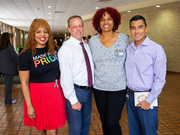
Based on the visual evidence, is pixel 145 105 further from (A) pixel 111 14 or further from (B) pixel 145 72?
(A) pixel 111 14

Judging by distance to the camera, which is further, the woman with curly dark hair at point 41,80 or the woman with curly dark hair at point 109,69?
the woman with curly dark hair at point 109,69

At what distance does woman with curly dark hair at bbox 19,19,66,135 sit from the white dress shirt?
119mm

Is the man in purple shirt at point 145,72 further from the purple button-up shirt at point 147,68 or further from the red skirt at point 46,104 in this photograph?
the red skirt at point 46,104

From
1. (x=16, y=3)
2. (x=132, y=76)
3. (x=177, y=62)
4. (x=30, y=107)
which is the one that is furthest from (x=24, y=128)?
(x=177, y=62)

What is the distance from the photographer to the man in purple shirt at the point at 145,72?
169 cm

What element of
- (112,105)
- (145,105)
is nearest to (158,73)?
(145,105)

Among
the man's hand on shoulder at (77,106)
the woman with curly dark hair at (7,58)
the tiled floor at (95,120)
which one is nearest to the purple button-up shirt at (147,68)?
the man's hand on shoulder at (77,106)

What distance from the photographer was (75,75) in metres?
1.88

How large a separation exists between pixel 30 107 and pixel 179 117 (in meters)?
2.96

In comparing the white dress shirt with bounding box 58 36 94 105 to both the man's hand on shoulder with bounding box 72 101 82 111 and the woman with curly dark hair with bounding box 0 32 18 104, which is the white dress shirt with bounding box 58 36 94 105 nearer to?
the man's hand on shoulder with bounding box 72 101 82 111

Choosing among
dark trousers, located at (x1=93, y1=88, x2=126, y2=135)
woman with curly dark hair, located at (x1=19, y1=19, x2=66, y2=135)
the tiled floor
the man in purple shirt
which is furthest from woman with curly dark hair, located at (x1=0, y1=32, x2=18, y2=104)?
the man in purple shirt

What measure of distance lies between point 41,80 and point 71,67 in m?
0.35

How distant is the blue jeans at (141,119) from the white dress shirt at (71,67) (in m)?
0.55

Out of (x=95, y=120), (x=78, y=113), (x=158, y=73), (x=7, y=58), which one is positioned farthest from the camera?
(x=7, y=58)
